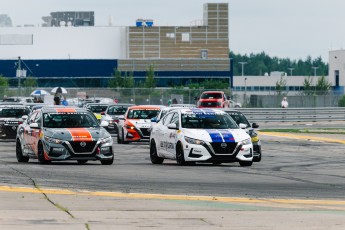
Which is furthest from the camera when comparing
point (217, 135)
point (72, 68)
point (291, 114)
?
point (72, 68)

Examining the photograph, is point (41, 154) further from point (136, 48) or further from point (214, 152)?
point (136, 48)

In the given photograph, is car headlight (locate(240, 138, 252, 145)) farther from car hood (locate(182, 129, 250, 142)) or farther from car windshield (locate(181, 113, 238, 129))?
car windshield (locate(181, 113, 238, 129))

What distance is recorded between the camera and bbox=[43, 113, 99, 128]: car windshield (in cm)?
2762

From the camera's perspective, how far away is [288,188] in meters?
20.2

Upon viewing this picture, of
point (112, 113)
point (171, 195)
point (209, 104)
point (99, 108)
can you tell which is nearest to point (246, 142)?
point (171, 195)

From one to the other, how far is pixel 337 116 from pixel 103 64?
75349mm

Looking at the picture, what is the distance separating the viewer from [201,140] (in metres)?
26.5

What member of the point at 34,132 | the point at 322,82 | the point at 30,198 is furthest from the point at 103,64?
the point at 30,198

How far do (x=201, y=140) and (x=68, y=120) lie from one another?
11.6 ft

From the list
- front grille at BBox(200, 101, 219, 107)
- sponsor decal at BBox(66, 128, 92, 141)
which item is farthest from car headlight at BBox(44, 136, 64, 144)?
front grille at BBox(200, 101, 219, 107)

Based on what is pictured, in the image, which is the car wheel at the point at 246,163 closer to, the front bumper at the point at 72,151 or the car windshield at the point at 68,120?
the front bumper at the point at 72,151

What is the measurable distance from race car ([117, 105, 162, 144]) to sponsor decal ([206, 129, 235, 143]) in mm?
12881

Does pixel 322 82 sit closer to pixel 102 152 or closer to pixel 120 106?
pixel 120 106
